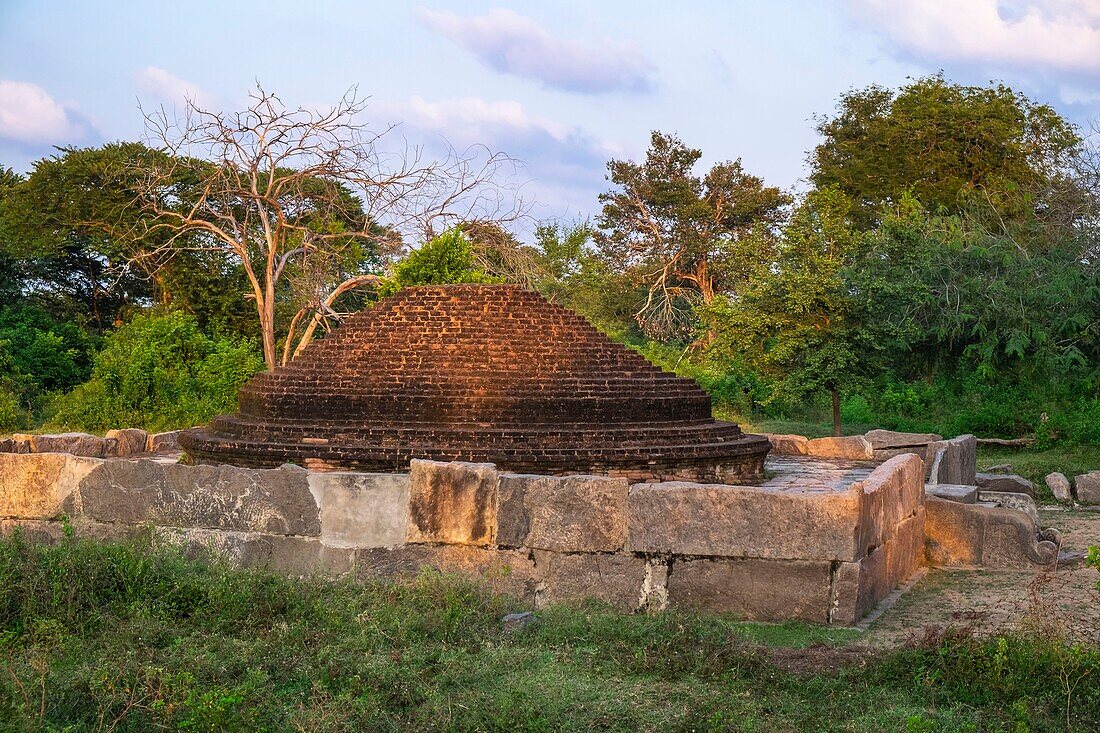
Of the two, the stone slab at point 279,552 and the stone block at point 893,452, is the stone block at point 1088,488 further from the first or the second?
the stone slab at point 279,552

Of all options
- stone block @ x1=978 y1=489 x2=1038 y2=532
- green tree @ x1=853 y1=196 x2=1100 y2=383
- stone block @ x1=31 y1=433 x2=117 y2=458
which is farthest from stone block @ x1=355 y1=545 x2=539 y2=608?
green tree @ x1=853 y1=196 x2=1100 y2=383

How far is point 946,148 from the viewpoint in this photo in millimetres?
27969

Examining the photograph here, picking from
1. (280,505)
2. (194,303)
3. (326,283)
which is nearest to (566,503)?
(280,505)

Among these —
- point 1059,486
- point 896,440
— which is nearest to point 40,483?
point 896,440

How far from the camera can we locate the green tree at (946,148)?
2702 centimetres

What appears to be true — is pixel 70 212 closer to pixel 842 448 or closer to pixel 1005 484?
pixel 842 448

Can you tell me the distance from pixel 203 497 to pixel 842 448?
8216 millimetres

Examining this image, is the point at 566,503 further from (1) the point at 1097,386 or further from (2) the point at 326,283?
(2) the point at 326,283

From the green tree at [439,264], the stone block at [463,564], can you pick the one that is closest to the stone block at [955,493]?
the stone block at [463,564]

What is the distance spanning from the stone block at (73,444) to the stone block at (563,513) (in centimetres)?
702

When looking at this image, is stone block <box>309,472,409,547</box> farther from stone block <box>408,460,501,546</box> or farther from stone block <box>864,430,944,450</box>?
stone block <box>864,430,944,450</box>

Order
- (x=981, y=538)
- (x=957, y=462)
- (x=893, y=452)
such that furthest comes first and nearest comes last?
(x=893, y=452) < (x=957, y=462) < (x=981, y=538)

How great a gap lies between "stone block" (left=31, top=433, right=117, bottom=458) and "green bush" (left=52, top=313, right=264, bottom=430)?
15.2 ft

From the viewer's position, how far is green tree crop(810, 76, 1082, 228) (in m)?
27.0
